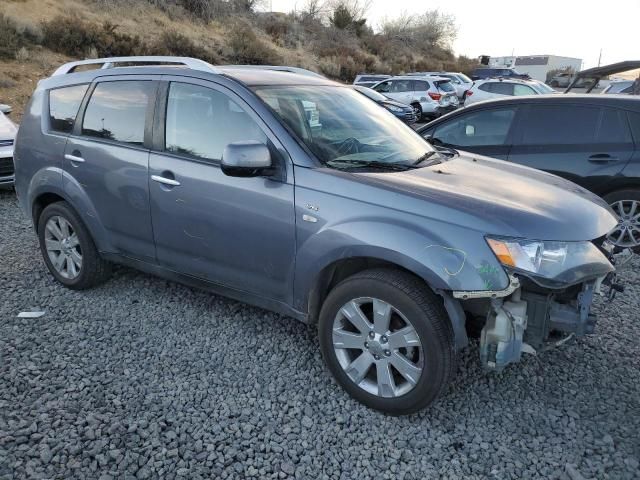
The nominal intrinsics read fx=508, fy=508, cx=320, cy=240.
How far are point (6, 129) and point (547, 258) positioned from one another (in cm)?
783

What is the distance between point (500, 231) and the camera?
7.93ft

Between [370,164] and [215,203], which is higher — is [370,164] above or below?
above

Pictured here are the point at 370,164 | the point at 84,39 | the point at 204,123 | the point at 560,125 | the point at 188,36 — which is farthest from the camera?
the point at 188,36

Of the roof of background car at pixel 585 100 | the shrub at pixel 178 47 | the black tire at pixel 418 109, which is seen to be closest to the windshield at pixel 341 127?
the roof of background car at pixel 585 100

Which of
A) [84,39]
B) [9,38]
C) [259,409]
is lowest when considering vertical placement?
[259,409]

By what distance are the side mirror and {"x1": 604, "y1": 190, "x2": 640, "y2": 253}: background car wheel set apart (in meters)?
3.93

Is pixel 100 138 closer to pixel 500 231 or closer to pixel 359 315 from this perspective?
pixel 359 315

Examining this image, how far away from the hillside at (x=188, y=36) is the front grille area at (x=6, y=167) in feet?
25.8

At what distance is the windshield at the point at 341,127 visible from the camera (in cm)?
307

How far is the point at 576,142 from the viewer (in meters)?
5.28

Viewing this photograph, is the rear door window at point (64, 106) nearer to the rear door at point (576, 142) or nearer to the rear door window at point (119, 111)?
the rear door window at point (119, 111)

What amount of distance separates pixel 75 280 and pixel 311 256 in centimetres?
236

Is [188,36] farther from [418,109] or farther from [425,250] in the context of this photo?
[425,250]

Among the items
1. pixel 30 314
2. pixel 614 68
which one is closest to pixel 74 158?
pixel 30 314
